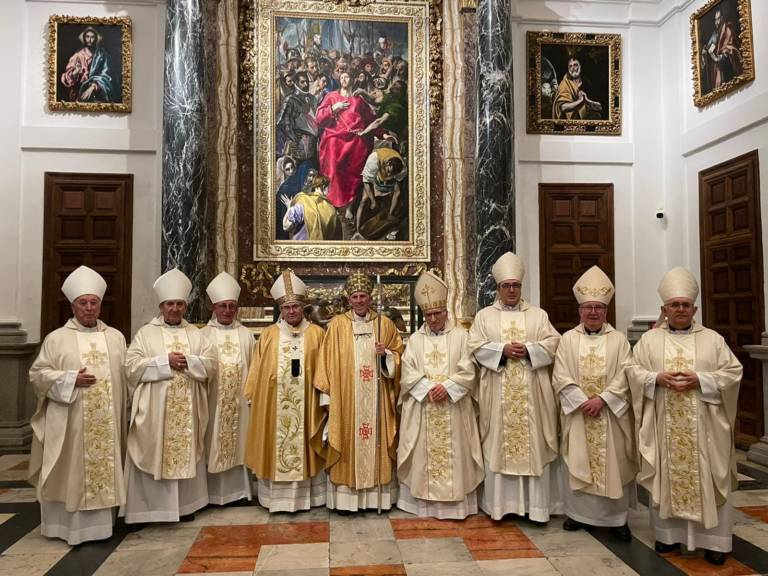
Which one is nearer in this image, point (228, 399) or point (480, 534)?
point (480, 534)

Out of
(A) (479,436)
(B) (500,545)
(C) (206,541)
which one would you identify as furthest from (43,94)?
(B) (500,545)

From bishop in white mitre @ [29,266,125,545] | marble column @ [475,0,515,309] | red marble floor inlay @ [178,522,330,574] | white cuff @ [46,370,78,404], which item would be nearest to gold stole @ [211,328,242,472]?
red marble floor inlay @ [178,522,330,574]

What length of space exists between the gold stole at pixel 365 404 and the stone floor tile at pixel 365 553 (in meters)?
0.69

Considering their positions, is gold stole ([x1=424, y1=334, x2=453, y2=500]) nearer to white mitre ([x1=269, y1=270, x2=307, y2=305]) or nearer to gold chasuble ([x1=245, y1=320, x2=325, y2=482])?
gold chasuble ([x1=245, y1=320, x2=325, y2=482])

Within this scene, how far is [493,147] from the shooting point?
27.0 ft

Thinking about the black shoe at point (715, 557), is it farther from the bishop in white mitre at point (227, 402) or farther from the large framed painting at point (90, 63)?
the large framed painting at point (90, 63)

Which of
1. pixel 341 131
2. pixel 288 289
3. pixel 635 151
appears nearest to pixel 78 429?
pixel 288 289

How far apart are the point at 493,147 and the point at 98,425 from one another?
574cm

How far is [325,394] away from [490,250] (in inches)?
144

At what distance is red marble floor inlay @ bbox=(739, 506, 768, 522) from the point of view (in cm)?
515

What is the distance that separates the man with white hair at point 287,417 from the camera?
17.4 feet

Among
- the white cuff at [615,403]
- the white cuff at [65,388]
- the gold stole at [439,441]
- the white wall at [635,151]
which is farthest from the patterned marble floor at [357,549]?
the white wall at [635,151]

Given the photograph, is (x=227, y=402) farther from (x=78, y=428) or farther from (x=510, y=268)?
(x=510, y=268)

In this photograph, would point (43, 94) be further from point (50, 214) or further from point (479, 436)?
point (479, 436)
